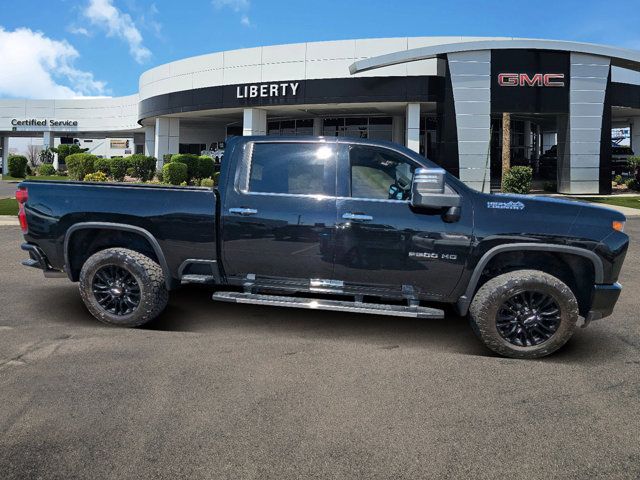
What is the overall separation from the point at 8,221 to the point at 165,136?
29.5 metres

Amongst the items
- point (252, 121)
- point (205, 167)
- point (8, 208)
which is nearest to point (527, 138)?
point (252, 121)

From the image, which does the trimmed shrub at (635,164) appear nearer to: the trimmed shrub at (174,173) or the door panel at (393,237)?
the trimmed shrub at (174,173)

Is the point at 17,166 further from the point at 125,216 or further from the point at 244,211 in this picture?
the point at 244,211

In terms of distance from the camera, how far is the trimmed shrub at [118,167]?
96.7 feet

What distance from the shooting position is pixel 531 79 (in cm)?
2602

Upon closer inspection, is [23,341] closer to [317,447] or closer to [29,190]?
[29,190]

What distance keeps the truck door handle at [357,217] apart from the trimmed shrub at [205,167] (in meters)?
24.5

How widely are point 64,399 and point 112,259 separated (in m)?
1.81

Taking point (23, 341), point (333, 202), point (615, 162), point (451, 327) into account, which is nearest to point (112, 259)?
point (23, 341)

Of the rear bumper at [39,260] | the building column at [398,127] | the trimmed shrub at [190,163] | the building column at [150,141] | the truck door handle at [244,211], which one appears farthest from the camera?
the building column at [150,141]

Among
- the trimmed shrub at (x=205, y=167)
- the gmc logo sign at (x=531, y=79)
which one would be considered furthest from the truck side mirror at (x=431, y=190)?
the trimmed shrub at (x=205, y=167)

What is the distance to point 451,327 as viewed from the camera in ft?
17.8

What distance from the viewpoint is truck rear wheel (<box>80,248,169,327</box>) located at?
200 inches

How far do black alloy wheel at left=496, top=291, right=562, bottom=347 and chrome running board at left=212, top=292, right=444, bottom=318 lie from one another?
580 mm
